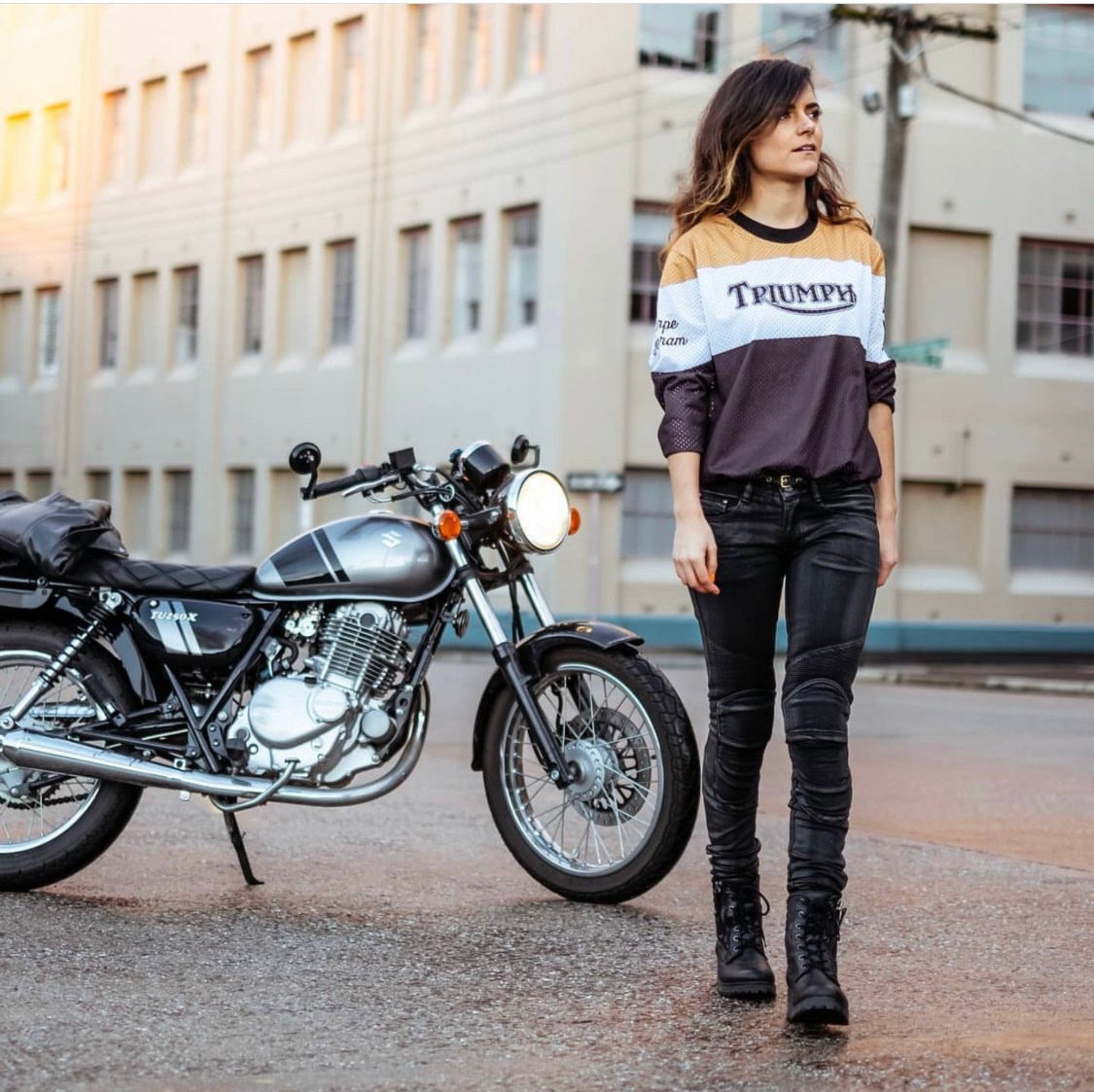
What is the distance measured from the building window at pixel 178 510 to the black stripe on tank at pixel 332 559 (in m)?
30.2

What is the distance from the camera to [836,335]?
14.5ft

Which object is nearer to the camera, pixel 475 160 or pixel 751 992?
pixel 751 992

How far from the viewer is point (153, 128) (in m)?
36.9

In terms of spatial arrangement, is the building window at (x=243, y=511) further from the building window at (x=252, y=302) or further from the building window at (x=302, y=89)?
the building window at (x=302, y=89)

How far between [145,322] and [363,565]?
32248 mm

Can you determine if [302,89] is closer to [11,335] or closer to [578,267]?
[578,267]

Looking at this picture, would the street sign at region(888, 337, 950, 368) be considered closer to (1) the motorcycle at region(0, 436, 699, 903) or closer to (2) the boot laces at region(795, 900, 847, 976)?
(1) the motorcycle at region(0, 436, 699, 903)

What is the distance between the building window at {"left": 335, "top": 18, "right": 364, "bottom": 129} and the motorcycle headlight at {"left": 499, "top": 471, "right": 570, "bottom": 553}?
89.0 feet

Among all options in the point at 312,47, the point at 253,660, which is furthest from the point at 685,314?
the point at 312,47

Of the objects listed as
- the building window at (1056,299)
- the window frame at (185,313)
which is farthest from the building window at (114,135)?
the building window at (1056,299)

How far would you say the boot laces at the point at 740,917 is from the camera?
4.46 m

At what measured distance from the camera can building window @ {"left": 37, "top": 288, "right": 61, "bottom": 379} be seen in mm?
38906

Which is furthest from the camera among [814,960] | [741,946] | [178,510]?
[178,510]

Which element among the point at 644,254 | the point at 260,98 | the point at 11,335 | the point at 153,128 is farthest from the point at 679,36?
the point at 11,335
